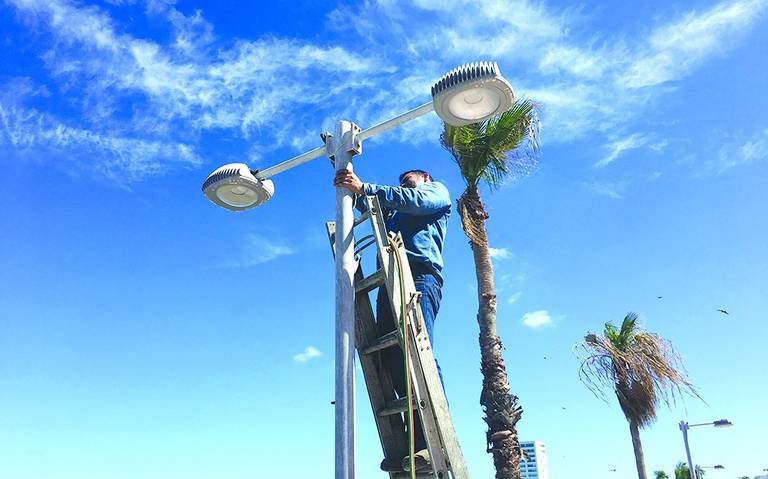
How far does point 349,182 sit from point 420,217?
662 millimetres

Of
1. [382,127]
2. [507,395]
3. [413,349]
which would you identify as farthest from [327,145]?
[507,395]

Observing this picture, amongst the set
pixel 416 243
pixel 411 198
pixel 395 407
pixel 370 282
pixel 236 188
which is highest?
pixel 236 188

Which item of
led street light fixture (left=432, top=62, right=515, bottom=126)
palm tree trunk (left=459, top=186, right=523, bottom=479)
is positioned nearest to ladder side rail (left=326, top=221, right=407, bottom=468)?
led street light fixture (left=432, top=62, right=515, bottom=126)

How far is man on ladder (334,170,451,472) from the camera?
13.2ft

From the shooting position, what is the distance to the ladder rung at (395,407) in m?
3.86

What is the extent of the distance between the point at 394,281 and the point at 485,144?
26.9 feet

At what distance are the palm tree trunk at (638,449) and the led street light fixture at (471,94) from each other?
54.6 ft

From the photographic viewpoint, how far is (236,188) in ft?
15.7

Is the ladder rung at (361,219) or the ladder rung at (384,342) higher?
the ladder rung at (361,219)

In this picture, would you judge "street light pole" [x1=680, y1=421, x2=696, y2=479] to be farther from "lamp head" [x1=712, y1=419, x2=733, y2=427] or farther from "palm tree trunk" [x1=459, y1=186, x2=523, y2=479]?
"palm tree trunk" [x1=459, y1=186, x2=523, y2=479]

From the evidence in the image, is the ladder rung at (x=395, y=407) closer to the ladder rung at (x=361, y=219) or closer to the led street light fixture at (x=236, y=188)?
the ladder rung at (x=361, y=219)

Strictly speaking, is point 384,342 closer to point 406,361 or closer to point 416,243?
point 406,361

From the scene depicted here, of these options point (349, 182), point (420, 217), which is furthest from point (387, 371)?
point (349, 182)

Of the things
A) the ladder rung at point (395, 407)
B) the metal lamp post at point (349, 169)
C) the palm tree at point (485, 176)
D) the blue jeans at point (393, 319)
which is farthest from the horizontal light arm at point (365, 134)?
the palm tree at point (485, 176)
